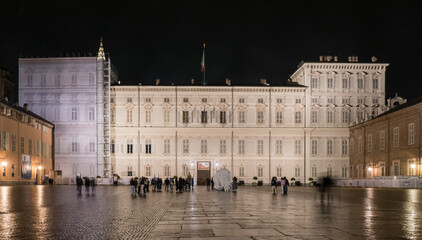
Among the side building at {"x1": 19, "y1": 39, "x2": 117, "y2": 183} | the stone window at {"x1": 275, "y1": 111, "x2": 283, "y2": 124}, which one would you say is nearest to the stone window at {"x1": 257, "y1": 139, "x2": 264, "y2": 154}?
the stone window at {"x1": 275, "y1": 111, "x2": 283, "y2": 124}

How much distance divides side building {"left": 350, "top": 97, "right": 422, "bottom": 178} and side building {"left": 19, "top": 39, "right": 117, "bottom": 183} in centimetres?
2985

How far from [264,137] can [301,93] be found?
7.12 m

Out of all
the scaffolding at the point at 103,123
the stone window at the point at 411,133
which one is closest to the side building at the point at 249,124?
the scaffolding at the point at 103,123

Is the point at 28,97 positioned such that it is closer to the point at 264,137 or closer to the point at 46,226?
the point at 264,137

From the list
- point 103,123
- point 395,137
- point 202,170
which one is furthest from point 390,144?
point 103,123

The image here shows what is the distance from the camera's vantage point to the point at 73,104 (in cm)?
5734

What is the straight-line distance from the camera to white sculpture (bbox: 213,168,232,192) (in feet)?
120

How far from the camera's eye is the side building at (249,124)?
5812 centimetres

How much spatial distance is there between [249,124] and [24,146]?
1034 inches

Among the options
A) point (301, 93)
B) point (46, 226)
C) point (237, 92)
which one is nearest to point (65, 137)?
point (237, 92)

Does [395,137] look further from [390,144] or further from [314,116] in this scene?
[314,116]

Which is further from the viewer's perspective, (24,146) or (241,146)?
(241,146)

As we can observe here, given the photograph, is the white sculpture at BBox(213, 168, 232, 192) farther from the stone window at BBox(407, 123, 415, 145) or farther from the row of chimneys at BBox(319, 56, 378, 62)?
the row of chimneys at BBox(319, 56, 378, 62)

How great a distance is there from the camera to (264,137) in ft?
193
